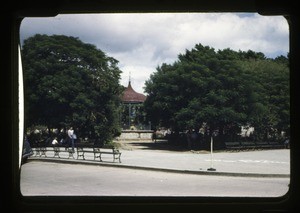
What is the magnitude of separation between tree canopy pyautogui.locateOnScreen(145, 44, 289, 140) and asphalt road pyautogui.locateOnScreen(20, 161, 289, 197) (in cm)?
1275

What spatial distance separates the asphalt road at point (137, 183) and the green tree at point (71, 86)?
10.4 metres

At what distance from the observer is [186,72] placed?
26828 millimetres

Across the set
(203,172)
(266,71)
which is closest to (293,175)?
(203,172)

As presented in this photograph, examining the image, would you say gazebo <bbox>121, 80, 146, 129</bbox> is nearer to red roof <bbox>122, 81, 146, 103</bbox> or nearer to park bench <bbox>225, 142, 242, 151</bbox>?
red roof <bbox>122, 81, 146, 103</bbox>

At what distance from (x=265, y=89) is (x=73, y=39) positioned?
45.0 feet

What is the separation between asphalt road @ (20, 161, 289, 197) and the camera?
27.9 feet

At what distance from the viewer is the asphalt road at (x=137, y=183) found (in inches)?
335

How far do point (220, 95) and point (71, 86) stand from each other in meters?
9.83

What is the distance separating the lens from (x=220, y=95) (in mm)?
24812

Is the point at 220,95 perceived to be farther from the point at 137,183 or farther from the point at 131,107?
the point at 131,107

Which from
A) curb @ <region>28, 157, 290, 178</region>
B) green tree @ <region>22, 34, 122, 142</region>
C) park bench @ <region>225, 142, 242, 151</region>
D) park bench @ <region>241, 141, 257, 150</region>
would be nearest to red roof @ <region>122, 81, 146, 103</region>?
green tree @ <region>22, 34, 122, 142</region>

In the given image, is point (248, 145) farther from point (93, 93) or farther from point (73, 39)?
point (73, 39)

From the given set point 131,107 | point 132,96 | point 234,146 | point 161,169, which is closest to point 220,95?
point 234,146

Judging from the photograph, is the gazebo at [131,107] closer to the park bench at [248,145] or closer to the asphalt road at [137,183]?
the park bench at [248,145]
